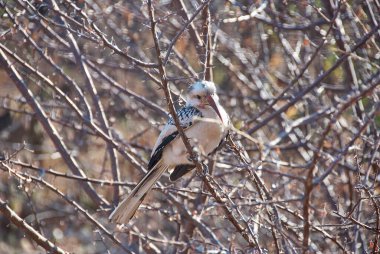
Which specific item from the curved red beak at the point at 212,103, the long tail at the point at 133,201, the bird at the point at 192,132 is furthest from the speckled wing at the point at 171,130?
the long tail at the point at 133,201

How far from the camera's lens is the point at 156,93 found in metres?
7.52

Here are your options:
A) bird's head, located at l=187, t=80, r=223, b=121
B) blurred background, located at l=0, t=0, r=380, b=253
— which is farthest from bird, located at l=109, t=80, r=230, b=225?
blurred background, located at l=0, t=0, r=380, b=253

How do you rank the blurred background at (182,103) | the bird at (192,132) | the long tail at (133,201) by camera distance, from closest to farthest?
the blurred background at (182,103) < the long tail at (133,201) < the bird at (192,132)

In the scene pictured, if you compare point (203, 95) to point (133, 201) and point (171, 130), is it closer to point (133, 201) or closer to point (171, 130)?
point (171, 130)

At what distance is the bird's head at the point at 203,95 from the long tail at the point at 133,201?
584 millimetres

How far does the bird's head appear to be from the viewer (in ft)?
15.8

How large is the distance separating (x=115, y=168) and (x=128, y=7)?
1.91 metres

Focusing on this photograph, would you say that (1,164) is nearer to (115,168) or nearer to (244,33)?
(115,168)

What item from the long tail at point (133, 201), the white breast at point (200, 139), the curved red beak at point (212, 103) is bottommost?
the long tail at point (133, 201)

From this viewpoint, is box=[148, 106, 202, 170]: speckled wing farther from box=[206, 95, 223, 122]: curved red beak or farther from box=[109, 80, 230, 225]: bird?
box=[206, 95, 223, 122]: curved red beak

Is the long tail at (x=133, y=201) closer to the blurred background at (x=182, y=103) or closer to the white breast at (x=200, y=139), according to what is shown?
the blurred background at (x=182, y=103)

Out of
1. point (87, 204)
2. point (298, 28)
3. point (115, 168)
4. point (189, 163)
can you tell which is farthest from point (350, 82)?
point (87, 204)

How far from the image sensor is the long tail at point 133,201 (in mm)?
4309

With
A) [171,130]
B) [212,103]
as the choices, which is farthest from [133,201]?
[212,103]
